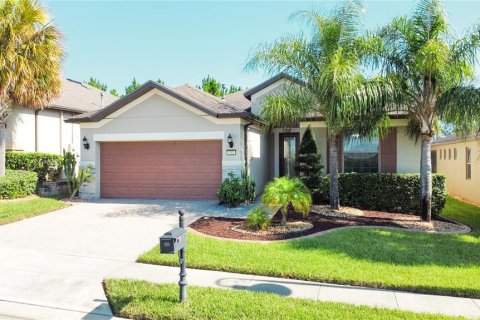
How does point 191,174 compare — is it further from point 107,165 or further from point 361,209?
point 361,209

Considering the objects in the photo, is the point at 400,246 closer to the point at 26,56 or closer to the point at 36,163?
the point at 26,56

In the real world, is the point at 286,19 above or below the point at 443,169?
above

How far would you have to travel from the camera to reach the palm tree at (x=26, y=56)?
42.8 feet

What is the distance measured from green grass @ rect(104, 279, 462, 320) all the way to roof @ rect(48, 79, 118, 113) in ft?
47.9

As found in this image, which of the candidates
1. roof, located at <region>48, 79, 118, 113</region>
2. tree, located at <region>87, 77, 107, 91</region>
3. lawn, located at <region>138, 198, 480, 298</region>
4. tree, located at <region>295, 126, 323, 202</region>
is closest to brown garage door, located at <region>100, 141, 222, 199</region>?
tree, located at <region>295, 126, 323, 202</region>

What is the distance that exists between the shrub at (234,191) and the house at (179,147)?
44 cm

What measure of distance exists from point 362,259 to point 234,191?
619cm

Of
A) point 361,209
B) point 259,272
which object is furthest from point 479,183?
point 259,272

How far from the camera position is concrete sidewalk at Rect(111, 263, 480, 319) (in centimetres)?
466

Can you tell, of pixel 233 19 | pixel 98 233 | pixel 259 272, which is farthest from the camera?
pixel 233 19

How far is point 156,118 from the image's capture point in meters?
13.6

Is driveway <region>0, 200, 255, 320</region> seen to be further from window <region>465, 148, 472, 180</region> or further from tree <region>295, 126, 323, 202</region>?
window <region>465, 148, 472, 180</region>

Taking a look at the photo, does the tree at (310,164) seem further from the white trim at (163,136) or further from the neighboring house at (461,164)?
the neighboring house at (461,164)

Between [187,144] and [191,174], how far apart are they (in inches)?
47.9
